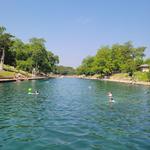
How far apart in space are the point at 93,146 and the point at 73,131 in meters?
4.32

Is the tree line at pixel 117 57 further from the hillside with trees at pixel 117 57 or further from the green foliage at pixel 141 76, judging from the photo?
the green foliage at pixel 141 76

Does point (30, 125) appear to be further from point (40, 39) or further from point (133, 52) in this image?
point (133, 52)

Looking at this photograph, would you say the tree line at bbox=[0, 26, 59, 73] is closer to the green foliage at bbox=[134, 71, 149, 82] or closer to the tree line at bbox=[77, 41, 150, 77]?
the tree line at bbox=[77, 41, 150, 77]

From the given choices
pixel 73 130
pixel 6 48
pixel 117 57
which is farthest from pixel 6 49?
pixel 73 130

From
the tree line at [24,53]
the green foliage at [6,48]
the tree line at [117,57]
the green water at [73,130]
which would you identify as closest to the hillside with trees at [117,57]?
the tree line at [117,57]

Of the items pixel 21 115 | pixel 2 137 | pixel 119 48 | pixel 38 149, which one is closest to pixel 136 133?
pixel 38 149

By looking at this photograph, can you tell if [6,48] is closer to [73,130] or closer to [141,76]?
[141,76]

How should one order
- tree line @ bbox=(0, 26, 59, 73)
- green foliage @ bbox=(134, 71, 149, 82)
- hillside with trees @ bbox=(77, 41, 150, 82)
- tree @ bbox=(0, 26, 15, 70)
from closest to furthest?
green foliage @ bbox=(134, 71, 149, 82)
tree @ bbox=(0, 26, 15, 70)
tree line @ bbox=(0, 26, 59, 73)
hillside with trees @ bbox=(77, 41, 150, 82)

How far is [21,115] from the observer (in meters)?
29.1

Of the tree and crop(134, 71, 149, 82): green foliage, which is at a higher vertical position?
the tree

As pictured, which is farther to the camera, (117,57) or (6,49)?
(117,57)

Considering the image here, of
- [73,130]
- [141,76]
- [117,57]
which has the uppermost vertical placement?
[117,57]

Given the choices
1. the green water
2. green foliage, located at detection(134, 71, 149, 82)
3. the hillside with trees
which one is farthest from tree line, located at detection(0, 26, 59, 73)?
the green water

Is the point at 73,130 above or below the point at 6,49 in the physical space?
below
